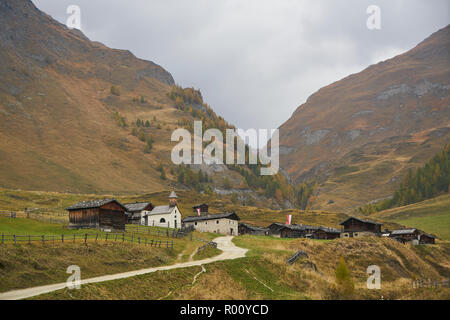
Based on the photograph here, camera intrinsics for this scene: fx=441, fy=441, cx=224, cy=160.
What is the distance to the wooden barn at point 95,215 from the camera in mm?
63625

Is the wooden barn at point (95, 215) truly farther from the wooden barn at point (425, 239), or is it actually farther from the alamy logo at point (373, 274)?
the wooden barn at point (425, 239)

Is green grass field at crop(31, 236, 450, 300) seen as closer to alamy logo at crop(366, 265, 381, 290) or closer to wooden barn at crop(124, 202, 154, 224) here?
alamy logo at crop(366, 265, 381, 290)

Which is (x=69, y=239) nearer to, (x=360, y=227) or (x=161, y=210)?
(x=161, y=210)

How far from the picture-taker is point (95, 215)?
209 ft

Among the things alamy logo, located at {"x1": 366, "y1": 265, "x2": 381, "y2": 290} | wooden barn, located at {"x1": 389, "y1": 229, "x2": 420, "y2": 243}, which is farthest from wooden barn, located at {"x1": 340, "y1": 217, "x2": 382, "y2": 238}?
alamy logo, located at {"x1": 366, "y1": 265, "x2": 381, "y2": 290}

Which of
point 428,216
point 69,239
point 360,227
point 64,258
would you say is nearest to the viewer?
point 64,258

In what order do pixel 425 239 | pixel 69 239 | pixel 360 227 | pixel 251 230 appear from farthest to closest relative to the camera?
pixel 251 230, pixel 360 227, pixel 425 239, pixel 69 239

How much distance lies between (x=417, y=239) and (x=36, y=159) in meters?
136

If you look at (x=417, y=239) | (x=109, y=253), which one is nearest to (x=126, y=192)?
(x=417, y=239)

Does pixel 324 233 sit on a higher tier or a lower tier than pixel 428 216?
lower

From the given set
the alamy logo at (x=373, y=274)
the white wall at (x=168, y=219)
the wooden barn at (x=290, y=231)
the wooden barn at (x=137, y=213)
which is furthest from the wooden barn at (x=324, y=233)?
the wooden barn at (x=137, y=213)

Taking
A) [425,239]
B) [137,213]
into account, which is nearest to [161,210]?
[137,213]

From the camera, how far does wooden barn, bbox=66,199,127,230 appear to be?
63625 millimetres
